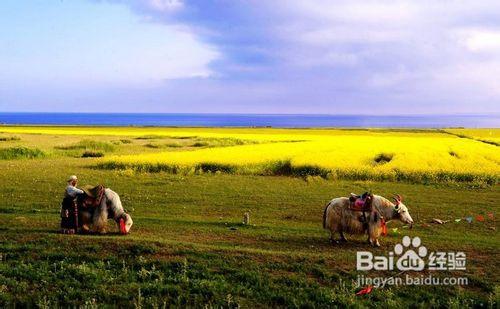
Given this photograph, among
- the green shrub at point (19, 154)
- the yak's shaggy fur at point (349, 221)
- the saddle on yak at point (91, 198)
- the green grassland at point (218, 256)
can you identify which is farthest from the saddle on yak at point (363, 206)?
the green shrub at point (19, 154)

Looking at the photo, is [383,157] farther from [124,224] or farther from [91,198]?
[91,198]

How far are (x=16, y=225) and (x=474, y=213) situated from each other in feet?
50.2

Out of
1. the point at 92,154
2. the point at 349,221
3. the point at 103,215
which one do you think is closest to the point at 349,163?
the point at 349,221

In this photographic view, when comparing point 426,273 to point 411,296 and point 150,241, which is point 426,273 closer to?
point 411,296

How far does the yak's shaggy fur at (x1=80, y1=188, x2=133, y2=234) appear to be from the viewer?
41.2 ft

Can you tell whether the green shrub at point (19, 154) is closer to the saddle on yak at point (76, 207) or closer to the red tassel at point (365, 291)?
the saddle on yak at point (76, 207)

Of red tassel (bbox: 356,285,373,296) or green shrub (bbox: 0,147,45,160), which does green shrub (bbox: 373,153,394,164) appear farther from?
green shrub (bbox: 0,147,45,160)

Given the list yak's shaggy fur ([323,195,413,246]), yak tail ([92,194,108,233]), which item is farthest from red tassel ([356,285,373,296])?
yak tail ([92,194,108,233])

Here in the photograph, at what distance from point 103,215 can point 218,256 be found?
12.3 ft

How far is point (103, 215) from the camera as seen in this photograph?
12.6 meters

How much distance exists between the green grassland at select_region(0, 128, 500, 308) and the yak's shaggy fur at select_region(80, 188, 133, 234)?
1.26 feet

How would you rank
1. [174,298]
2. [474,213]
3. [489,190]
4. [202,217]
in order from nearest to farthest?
[174,298], [202,217], [474,213], [489,190]

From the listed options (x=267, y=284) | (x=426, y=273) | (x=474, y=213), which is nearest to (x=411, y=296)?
(x=426, y=273)

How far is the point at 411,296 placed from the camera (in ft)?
30.3
